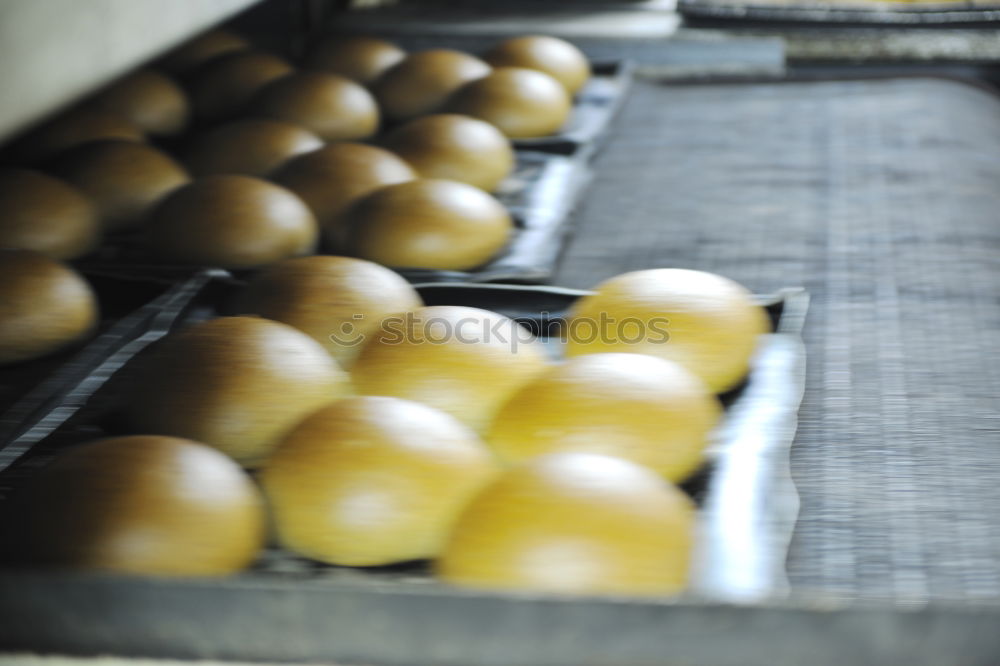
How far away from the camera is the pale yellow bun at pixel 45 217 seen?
141cm

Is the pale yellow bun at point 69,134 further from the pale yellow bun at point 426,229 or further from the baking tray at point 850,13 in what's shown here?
the baking tray at point 850,13

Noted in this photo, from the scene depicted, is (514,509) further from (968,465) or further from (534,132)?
(534,132)

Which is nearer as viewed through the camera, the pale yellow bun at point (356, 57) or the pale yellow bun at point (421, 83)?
the pale yellow bun at point (421, 83)

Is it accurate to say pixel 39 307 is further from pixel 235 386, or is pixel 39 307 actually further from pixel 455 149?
pixel 455 149

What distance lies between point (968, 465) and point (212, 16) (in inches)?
49.7

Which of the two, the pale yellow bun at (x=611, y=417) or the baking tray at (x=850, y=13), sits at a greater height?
the baking tray at (x=850, y=13)

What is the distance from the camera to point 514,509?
75 centimetres

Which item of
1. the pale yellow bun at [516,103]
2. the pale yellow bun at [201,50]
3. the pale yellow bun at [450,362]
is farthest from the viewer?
the pale yellow bun at [201,50]

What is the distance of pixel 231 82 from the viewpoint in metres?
2.10

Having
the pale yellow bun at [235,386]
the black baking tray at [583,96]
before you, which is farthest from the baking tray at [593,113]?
the pale yellow bun at [235,386]

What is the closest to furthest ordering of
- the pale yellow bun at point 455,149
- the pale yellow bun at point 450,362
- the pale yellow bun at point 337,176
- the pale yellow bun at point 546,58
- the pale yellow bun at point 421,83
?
the pale yellow bun at point 450,362 < the pale yellow bun at point 337,176 < the pale yellow bun at point 455,149 < the pale yellow bun at point 421,83 < the pale yellow bun at point 546,58

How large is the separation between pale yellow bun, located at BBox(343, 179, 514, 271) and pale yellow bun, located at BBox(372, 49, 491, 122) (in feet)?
2.04

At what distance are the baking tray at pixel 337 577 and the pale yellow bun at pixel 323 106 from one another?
2.11 ft

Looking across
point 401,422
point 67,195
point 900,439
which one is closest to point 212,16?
point 67,195
